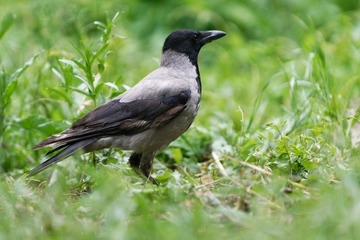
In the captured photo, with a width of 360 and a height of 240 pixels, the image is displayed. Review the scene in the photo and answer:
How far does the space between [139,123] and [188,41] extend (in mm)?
979

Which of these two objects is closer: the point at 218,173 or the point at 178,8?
the point at 218,173

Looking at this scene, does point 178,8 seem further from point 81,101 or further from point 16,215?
point 16,215

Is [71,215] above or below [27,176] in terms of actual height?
above

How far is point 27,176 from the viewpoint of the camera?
13.9ft

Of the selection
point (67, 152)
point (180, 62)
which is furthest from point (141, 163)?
point (180, 62)

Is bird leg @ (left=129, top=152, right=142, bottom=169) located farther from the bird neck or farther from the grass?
the bird neck

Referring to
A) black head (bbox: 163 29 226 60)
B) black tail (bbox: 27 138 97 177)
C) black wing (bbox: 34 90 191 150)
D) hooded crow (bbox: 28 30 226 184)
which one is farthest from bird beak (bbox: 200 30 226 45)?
black tail (bbox: 27 138 97 177)

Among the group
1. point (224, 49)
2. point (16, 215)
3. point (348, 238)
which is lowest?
point (224, 49)

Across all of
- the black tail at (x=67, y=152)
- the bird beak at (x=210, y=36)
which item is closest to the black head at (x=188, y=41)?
the bird beak at (x=210, y=36)

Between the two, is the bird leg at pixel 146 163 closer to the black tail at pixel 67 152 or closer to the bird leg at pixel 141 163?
the bird leg at pixel 141 163

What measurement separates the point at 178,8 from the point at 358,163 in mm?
5566

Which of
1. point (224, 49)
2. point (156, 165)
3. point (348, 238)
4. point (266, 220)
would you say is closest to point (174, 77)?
point (156, 165)

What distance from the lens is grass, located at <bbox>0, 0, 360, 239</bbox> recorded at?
3.02 meters

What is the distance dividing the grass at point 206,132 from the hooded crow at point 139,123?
0.44 feet
